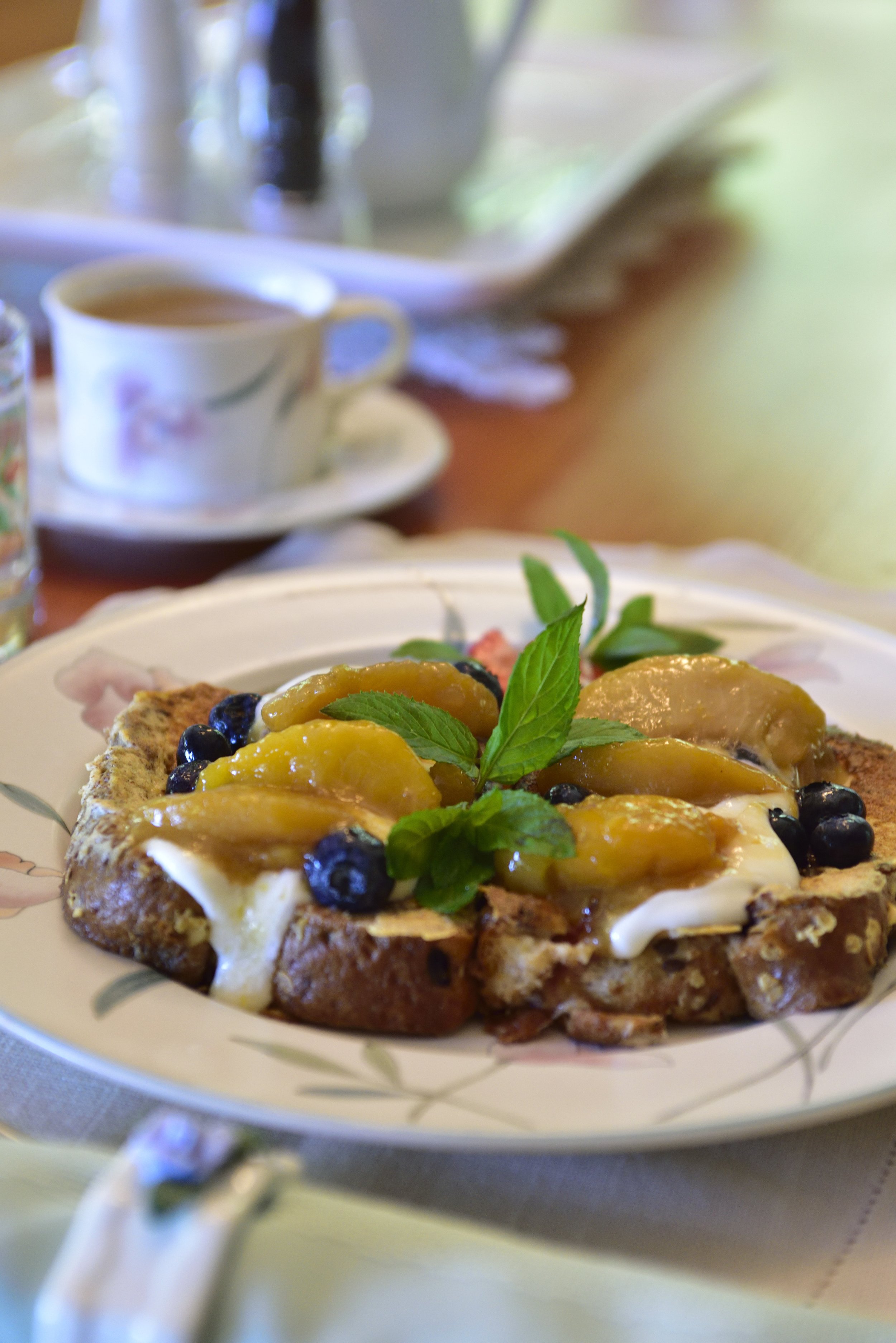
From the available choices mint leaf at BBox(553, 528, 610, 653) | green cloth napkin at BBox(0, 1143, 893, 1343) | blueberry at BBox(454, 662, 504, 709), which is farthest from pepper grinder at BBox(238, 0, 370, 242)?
green cloth napkin at BBox(0, 1143, 893, 1343)

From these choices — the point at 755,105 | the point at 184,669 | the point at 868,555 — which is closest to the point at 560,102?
the point at 755,105

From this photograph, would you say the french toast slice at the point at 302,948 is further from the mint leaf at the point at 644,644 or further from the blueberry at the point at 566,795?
the mint leaf at the point at 644,644

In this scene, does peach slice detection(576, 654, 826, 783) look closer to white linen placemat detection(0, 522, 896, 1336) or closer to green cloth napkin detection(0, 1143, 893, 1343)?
white linen placemat detection(0, 522, 896, 1336)

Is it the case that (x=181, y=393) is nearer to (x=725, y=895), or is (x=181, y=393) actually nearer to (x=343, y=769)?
(x=343, y=769)

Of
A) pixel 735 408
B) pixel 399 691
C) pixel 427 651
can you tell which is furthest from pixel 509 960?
pixel 735 408

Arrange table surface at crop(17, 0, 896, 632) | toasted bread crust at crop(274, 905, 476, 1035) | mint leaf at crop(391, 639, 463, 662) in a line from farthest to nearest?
table surface at crop(17, 0, 896, 632) → mint leaf at crop(391, 639, 463, 662) → toasted bread crust at crop(274, 905, 476, 1035)

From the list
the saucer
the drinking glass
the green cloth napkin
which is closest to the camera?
the green cloth napkin
